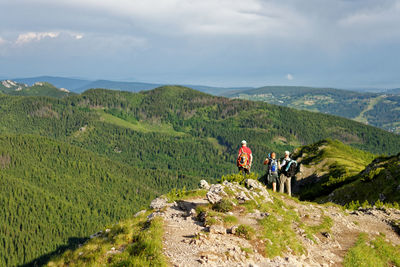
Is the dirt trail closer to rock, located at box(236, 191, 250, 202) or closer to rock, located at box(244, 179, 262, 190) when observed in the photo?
rock, located at box(236, 191, 250, 202)

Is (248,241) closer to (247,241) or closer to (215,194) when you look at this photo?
(247,241)

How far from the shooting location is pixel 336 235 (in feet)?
81.0

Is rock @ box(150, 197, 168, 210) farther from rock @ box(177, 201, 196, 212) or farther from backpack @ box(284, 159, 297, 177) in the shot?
backpack @ box(284, 159, 297, 177)

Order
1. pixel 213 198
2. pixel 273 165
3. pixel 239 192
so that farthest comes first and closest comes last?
pixel 273 165
pixel 239 192
pixel 213 198

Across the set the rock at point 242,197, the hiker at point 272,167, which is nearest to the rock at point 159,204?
the rock at point 242,197

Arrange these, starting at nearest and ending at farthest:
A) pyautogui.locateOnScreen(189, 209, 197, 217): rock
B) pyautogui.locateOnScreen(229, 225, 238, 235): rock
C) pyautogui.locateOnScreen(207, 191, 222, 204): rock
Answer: pyautogui.locateOnScreen(229, 225, 238, 235): rock < pyautogui.locateOnScreen(189, 209, 197, 217): rock < pyautogui.locateOnScreen(207, 191, 222, 204): rock

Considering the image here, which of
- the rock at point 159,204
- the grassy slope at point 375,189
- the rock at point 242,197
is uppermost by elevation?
the rock at point 242,197

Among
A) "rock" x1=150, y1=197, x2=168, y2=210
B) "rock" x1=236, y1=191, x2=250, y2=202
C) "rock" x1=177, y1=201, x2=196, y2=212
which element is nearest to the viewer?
"rock" x1=177, y1=201, x2=196, y2=212

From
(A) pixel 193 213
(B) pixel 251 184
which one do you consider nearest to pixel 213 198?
(A) pixel 193 213

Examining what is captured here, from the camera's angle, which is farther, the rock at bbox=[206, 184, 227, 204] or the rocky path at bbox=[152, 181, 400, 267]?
the rock at bbox=[206, 184, 227, 204]

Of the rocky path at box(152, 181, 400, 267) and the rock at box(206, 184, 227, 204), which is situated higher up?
the rock at box(206, 184, 227, 204)

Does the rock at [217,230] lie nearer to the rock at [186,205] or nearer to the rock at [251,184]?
the rock at [186,205]

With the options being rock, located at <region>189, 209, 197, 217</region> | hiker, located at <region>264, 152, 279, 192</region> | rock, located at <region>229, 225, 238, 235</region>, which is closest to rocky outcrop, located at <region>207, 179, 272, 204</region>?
rock, located at <region>189, 209, 197, 217</region>

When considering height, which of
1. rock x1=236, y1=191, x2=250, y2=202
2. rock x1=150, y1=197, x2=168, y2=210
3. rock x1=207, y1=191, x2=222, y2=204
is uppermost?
rock x1=207, y1=191, x2=222, y2=204
